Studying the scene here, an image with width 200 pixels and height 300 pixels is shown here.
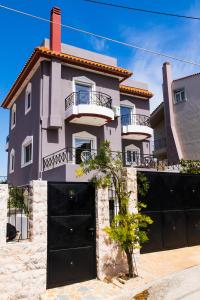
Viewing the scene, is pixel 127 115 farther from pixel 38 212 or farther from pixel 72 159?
pixel 38 212

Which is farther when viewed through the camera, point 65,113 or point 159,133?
point 159,133

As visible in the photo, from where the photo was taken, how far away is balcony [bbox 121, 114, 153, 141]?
59.4 ft

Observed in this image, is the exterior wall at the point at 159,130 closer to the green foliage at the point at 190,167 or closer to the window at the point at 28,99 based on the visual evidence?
the green foliage at the point at 190,167

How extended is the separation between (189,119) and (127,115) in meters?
5.86

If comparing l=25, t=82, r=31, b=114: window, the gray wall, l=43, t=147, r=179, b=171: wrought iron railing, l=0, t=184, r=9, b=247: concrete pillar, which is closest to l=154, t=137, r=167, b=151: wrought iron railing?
l=43, t=147, r=179, b=171: wrought iron railing

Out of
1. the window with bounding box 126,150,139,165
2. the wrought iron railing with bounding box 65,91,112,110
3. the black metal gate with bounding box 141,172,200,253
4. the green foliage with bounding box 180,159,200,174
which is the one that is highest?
the wrought iron railing with bounding box 65,91,112,110

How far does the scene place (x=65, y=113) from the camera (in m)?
15.2

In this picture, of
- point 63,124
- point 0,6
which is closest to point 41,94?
point 63,124

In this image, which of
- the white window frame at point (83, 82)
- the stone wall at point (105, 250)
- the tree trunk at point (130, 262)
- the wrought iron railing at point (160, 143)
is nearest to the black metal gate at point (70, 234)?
the stone wall at point (105, 250)

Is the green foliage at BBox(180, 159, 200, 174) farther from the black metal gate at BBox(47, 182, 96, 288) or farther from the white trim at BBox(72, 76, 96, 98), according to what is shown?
the black metal gate at BBox(47, 182, 96, 288)

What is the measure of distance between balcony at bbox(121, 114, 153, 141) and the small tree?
10.8 metres

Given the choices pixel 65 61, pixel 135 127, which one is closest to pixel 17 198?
pixel 65 61

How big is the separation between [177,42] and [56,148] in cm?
801

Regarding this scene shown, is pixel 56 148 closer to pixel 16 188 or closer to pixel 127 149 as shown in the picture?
pixel 127 149
